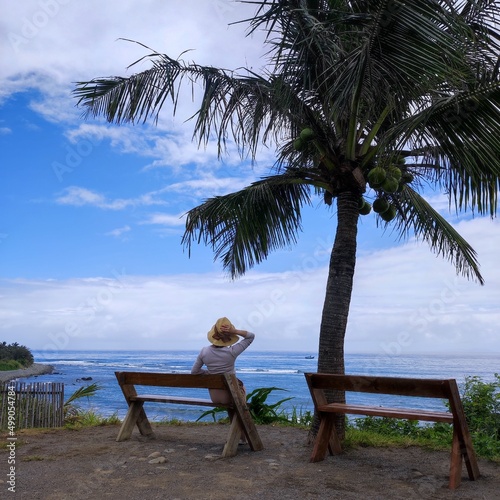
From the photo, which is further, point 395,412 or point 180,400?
point 180,400

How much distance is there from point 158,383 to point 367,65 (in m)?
4.20

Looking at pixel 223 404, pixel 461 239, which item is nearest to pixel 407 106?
pixel 461 239

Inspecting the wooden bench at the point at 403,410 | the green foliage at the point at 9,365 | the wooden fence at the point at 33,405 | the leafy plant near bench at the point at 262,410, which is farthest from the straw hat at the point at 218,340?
the green foliage at the point at 9,365

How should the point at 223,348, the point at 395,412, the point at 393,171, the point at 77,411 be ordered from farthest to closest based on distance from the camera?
the point at 77,411, the point at 223,348, the point at 393,171, the point at 395,412

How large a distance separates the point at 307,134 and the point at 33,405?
20.8 feet

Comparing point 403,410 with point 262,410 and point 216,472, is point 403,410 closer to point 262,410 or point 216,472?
point 216,472

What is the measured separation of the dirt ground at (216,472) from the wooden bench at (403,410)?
19 centimetres

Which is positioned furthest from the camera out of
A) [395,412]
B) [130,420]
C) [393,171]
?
[130,420]

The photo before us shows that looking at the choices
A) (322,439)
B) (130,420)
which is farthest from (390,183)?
(130,420)

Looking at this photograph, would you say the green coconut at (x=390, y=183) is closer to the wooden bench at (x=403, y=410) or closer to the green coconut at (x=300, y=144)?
the green coconut at (x=300, y=144)

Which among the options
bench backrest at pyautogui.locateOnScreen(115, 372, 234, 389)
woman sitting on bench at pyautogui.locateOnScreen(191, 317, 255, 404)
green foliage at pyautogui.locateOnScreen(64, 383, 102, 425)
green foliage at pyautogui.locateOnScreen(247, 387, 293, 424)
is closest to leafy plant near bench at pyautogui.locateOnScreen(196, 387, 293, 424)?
green foliage at pyautogui.locateOnScreen(247, 387, 293, 424)

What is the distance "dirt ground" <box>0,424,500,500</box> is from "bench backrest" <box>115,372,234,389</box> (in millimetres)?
731

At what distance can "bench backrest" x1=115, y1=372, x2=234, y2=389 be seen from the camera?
20.9 ft

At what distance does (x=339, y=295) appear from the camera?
707cm
